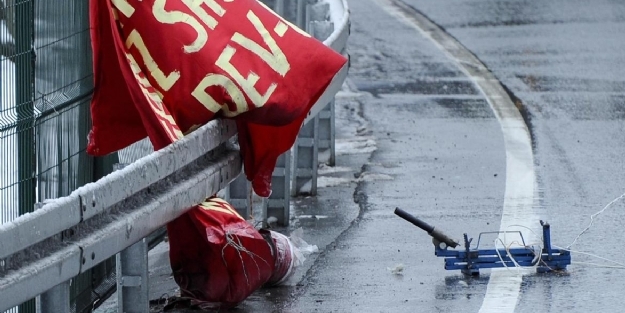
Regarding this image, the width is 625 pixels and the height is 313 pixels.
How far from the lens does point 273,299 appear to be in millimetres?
7488

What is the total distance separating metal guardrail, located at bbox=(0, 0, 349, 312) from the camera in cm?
473

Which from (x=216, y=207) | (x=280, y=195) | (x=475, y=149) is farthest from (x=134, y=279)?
(x=475, y=149)

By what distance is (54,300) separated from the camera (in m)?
5.06

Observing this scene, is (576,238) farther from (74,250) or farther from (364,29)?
(364,29)

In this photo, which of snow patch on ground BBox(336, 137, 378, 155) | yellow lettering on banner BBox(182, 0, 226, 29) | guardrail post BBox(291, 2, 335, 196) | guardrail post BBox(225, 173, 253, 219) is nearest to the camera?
yellow lettering on banner BBox(182, 0, 226, 29)

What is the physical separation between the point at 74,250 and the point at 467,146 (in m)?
7.04

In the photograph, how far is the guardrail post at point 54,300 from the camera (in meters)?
5.06

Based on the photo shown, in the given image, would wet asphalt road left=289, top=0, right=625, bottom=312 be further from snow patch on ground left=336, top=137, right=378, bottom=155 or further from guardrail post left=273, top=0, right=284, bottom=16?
guardrail post left=273, top=0, right=284, bottom=16

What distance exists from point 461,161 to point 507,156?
1.19ft

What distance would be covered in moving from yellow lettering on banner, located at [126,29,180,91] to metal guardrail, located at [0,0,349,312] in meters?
0.30

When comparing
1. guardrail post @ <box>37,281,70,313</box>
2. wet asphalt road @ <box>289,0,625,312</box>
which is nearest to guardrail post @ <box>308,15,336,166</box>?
wet asphalt road @ <box>289,0,625,312</box>

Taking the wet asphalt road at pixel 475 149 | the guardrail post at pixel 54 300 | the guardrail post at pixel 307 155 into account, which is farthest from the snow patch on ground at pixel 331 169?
the guardrail post at pixel 54 300

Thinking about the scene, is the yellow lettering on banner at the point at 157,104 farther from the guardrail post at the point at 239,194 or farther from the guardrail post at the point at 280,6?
the guardrail post at the point at 280,6

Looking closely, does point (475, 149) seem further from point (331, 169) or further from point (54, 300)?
point (54, 300)
